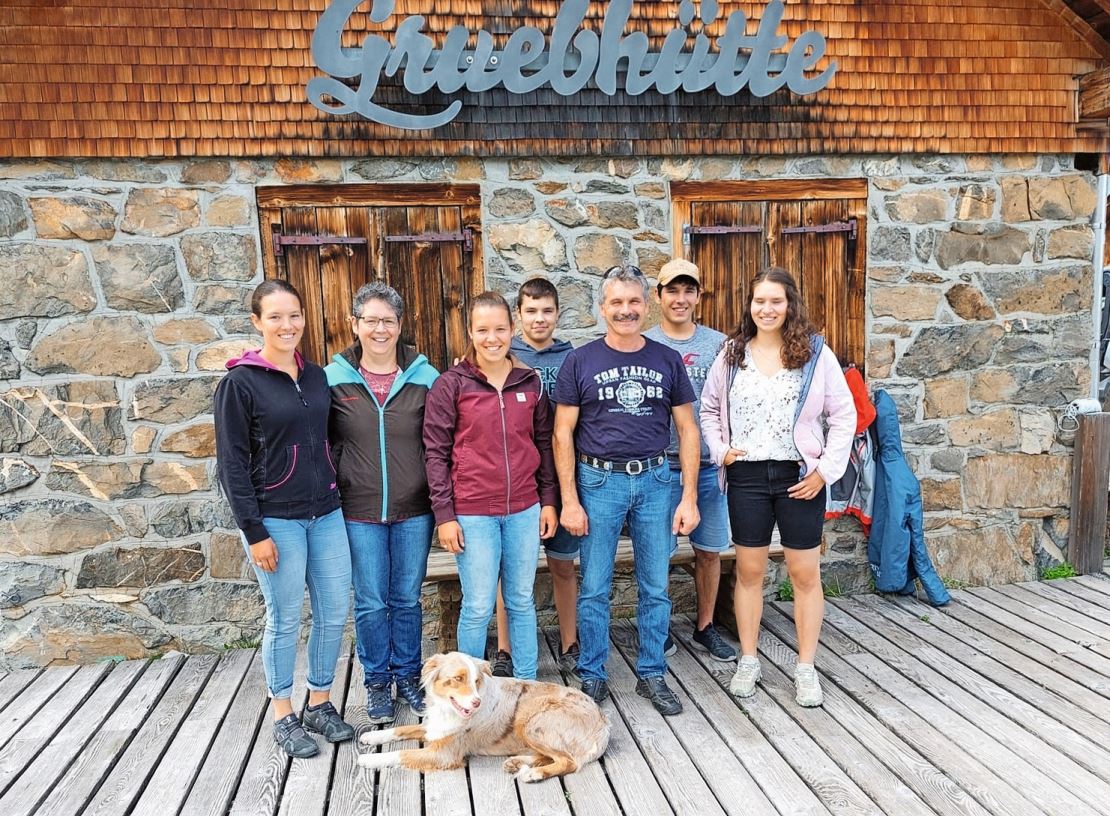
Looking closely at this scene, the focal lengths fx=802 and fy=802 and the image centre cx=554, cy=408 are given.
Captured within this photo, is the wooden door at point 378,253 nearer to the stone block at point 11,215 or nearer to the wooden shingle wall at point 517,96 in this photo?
the wooden shingle wall at point 517,96

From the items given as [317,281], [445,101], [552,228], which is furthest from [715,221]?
[317,281]

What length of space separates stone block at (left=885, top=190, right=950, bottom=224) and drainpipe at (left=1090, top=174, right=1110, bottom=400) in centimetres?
98

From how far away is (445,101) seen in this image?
415 cm

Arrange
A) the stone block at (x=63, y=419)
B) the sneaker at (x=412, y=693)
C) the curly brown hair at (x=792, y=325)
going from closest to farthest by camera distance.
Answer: the curly brown hair at (x=792, y=325)
the sneaker at (x=412, y=693)
the stone block at (x=63, y=419)

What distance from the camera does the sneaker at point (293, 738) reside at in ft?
9.98

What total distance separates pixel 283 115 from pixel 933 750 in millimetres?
4060

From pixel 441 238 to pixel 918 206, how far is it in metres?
2.74

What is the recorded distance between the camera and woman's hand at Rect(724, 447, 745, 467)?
3279 mm

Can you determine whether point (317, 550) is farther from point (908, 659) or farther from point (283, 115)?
point (908, 659)

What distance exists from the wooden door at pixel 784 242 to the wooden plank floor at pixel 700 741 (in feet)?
5.78

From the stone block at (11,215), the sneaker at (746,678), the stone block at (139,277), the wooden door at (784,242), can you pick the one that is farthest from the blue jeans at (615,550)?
the stone block at (11,215)

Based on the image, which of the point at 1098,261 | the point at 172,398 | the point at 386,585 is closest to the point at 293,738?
the point at 386,585

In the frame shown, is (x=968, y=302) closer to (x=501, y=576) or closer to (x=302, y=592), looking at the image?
(x=501, y=576)

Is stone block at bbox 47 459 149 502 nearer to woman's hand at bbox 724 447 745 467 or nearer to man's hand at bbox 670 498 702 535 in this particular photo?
man's hand at bbox 670 498 702 535
